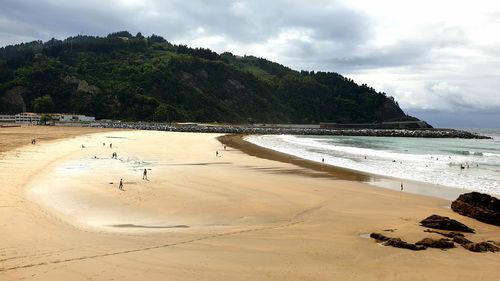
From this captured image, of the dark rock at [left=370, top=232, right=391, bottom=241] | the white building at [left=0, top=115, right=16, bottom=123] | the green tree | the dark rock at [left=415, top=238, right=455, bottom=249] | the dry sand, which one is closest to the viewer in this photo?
the dry sand

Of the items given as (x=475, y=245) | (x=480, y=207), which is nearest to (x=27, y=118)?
(x=480, y=207)

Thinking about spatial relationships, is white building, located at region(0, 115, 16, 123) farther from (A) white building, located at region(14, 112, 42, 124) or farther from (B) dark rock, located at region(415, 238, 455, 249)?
(B) dark rock, located at region(415, 238, 455, 249)

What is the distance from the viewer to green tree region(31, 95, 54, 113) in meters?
110

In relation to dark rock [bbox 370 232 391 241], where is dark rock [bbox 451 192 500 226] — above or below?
above

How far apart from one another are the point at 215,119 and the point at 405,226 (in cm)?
13213

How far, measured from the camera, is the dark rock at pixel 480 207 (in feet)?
44.5

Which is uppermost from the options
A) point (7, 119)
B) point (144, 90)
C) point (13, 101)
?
point (144, 90)

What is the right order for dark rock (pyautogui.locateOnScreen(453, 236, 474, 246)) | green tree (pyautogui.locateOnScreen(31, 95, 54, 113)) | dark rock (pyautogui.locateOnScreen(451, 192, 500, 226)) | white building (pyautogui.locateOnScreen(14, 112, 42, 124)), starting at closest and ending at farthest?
1. dark rock (pyautogui.locateOnScreen(453, 236, 474, 246))
2. dark rock (pyautogui.locateOnScreen(451, 192, 500, 226))
3. white building (pyautogui.locateOnScreen(14, 112, 42, 124))
4. green tree (pyautogui.locateOnScreen(31, 95, 54, 113))

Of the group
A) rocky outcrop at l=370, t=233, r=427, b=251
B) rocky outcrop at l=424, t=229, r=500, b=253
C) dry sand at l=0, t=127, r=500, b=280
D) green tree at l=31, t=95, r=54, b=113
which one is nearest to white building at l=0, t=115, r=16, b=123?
Result: green tree at l=31, t=95, r=54, b=113

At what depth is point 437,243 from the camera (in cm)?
1062

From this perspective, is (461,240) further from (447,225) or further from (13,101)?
(13,101)

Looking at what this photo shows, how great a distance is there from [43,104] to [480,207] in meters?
118

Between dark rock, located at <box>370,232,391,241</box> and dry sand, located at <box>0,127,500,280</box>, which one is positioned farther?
dark rock, located at <box>370,232,391,241</box>

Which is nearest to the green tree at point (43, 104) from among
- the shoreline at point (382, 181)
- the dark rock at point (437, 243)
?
the shoreline at point (382, 181)
